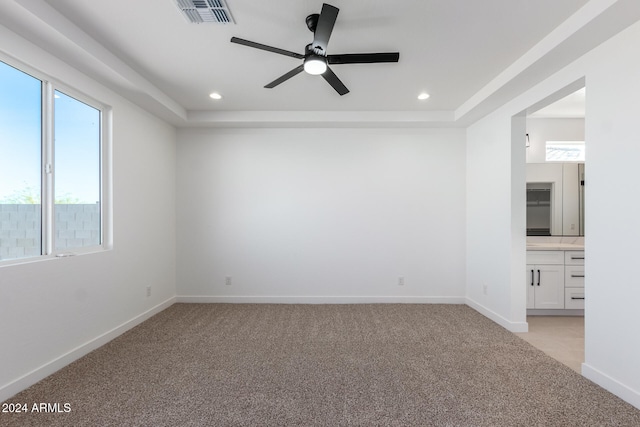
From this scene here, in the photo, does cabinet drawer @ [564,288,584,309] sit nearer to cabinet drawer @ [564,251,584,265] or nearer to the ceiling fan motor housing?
cabinet drawer @ [564,251,584,265]

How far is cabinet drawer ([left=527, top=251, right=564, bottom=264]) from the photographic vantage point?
3.84 m

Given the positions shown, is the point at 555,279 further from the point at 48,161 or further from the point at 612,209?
the point at 48,161

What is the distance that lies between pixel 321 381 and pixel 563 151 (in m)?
4.67

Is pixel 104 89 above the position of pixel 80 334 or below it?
above

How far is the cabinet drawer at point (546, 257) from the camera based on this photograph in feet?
12.6

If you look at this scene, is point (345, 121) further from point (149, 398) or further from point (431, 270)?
point (149, 398)

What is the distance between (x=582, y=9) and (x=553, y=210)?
3009mm

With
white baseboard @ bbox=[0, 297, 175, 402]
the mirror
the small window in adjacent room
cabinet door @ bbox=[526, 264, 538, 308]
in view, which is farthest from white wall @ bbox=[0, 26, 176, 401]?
the small window in adjacent room

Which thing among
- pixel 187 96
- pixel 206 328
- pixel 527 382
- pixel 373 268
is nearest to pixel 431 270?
pixel 373 268

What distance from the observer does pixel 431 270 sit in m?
4.43

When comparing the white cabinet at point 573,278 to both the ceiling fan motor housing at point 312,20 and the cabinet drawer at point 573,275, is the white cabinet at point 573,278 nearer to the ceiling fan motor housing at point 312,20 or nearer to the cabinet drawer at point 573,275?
the cabinet drawer at point 573,275

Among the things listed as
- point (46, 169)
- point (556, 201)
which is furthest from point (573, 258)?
point (46, 169)

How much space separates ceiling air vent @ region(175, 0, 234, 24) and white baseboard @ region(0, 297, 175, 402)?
2.81 metres

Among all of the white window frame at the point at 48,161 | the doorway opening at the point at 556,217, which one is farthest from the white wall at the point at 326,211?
the white window frame at the point at 48,161
